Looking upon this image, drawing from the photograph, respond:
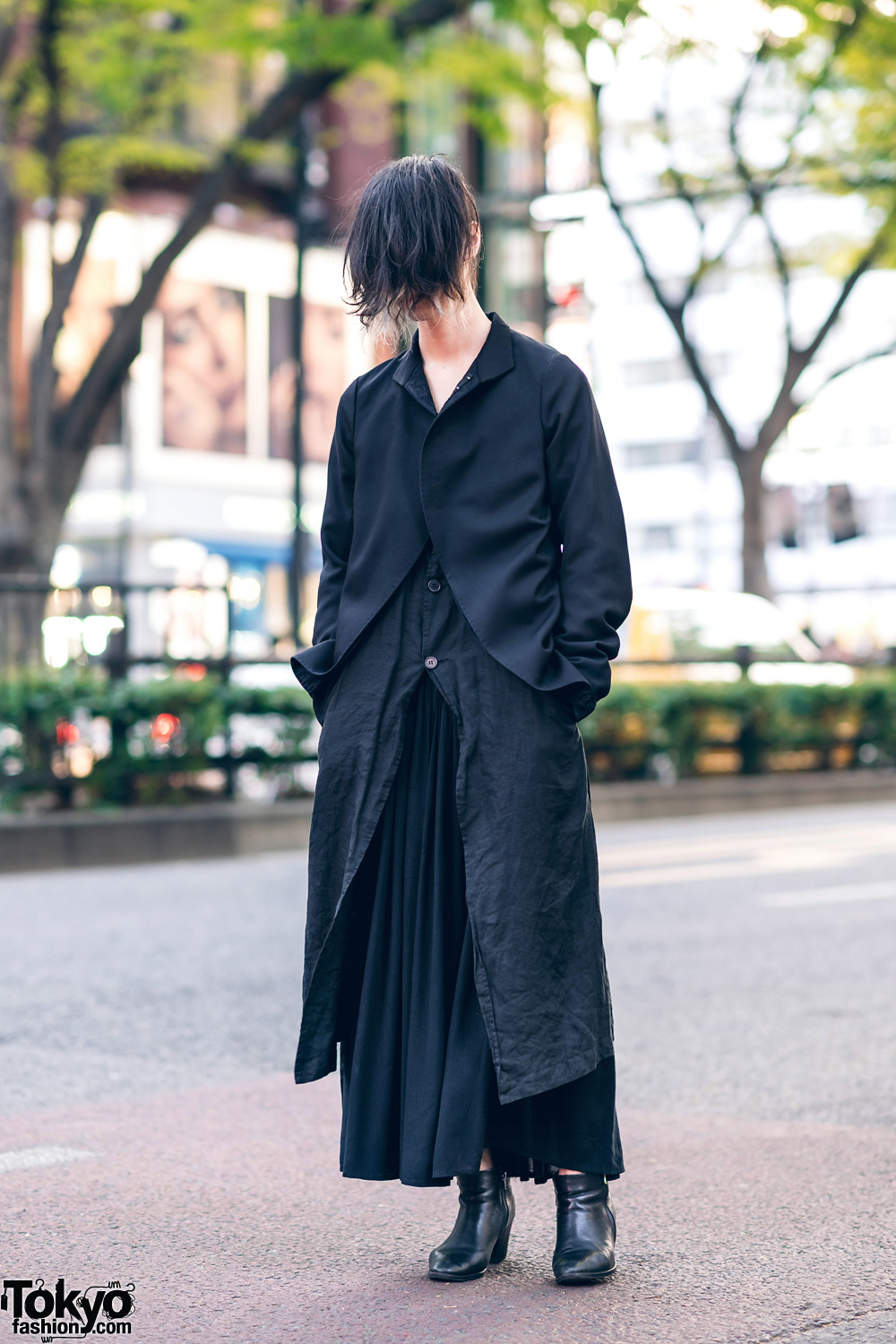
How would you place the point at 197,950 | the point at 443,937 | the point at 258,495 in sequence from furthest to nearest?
the point at 258,495
the point at 197,950
the point at 443,937

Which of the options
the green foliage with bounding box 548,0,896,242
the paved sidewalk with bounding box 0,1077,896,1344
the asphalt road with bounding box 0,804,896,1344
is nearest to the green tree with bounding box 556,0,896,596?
the green foliage with bounding box 548,0,896,242

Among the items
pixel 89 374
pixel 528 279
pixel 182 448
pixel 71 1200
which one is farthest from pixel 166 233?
pixel 71 1200

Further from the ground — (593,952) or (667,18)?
(667,18)

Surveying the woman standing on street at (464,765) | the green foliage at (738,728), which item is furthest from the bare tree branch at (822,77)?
the woman standing on street at (464,765)

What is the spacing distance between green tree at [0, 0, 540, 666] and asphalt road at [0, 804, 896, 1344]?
5.72 meters

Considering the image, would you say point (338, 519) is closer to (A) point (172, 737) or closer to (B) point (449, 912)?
(B) point (449, 912)

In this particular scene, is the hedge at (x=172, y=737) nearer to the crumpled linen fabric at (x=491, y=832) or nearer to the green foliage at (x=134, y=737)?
the green foliage at (x=134, y=737)

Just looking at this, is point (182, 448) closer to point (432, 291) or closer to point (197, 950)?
point (197, 950)

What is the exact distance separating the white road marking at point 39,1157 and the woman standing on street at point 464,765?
45.9 inches

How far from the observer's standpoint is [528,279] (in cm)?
3388

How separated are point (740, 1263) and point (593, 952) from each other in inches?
26.8

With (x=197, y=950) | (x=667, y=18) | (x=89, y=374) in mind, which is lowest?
(x=197, y=950)

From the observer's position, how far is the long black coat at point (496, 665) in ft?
10.0

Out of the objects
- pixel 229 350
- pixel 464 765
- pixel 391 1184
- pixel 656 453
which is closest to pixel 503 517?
pixel 464 765
